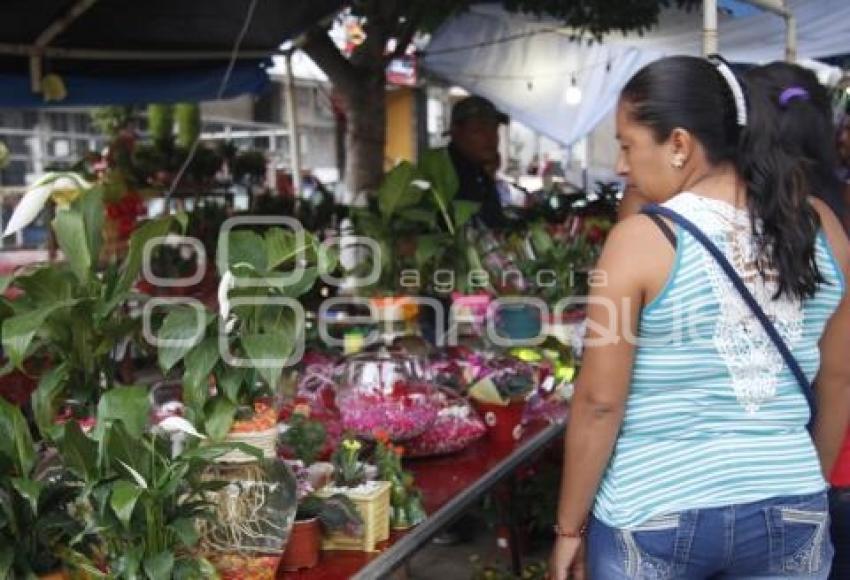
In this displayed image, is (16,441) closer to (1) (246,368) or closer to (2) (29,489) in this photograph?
(2) (29,489)

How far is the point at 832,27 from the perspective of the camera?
5.14m

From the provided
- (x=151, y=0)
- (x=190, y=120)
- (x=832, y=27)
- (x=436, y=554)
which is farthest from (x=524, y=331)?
(x=190, y=120)

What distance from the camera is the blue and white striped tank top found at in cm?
122

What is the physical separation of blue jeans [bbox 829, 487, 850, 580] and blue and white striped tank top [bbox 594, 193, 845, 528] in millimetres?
482

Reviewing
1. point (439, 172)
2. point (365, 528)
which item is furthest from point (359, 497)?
point (439, 172)

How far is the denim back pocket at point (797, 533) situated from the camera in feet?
4.09

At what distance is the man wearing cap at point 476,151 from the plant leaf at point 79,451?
2.27 metres

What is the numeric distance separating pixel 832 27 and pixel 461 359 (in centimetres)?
381

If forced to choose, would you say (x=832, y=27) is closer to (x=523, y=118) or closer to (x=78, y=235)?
(x=523, y=118)

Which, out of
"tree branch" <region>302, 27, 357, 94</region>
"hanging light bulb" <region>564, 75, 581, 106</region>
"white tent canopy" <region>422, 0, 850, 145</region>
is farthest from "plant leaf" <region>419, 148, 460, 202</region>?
"hanging light bulb" <region>564, 75, 581, 106</region>

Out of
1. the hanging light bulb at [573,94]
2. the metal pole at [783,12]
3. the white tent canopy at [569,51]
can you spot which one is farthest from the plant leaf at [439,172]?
the hanging light bulb at [573,94]

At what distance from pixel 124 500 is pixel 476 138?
248 cm

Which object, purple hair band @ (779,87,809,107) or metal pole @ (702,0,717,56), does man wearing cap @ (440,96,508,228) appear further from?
purple hair band @ (779,87,809,107)

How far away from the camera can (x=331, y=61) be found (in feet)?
15.9
